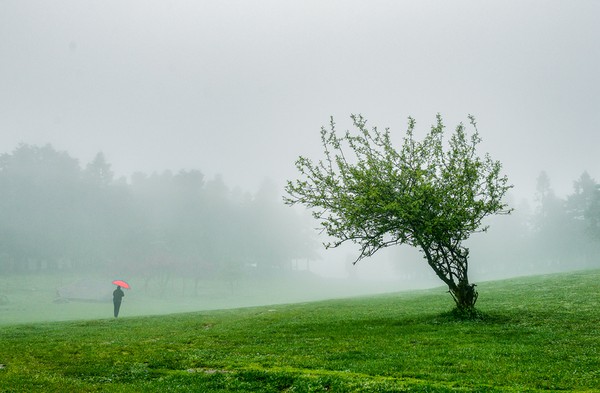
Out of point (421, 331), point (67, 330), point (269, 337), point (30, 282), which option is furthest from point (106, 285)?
point (421, 331)

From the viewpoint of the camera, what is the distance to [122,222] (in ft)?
349

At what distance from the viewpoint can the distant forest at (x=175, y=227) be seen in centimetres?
9194

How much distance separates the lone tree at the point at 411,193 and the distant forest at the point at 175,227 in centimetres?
7419

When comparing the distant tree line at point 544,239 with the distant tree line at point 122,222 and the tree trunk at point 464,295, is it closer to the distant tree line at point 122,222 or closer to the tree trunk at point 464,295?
the distant tree line at point 122,222

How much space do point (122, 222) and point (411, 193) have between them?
9952 centimetres

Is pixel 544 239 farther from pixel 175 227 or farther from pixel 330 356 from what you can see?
pixel 330 356

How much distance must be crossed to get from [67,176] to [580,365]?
378 ft

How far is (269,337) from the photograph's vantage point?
22.9 meters

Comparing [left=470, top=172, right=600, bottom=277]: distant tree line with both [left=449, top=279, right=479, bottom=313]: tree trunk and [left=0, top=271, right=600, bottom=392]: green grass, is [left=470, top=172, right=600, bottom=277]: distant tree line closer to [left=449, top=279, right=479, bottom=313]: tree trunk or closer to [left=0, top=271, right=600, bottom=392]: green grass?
[left=449, top=279, right=479, bottom=313]: tree trunk

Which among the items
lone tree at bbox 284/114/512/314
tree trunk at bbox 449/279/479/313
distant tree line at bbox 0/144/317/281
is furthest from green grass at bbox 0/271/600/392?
distant tree line at bbox 0/144/317/281

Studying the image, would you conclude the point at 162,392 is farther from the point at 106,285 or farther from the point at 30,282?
the point at 30,282

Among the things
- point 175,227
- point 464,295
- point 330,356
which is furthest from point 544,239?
point 330,356

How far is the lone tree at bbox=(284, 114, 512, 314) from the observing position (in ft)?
77.1

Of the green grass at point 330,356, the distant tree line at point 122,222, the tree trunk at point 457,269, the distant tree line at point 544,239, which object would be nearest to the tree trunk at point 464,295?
the tree trunk at point 457,269
